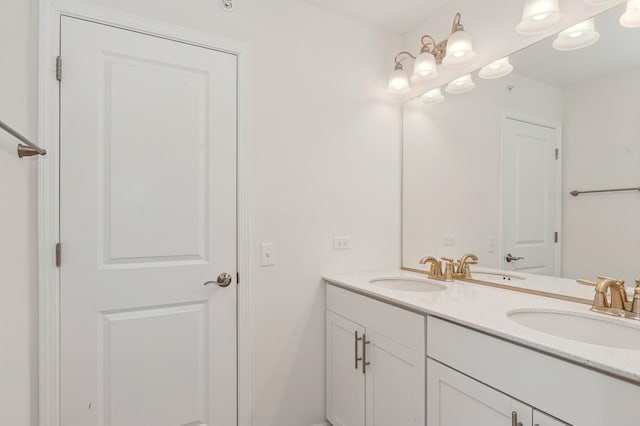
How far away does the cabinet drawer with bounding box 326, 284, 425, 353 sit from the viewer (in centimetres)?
135

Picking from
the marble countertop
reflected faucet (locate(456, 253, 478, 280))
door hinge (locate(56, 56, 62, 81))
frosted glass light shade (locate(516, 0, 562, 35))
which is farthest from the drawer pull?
door hinge (locate(56, 56, 62, 81))

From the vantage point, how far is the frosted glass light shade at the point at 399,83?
2133mm

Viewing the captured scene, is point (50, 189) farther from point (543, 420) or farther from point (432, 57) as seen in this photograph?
point (432, 57)

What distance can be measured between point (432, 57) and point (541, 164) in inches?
34.8

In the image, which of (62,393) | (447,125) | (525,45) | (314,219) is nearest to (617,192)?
(525,45)

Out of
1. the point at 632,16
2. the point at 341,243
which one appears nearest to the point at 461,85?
the point at 632,16

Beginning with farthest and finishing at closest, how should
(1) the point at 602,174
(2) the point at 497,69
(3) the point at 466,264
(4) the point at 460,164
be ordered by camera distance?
(4) the point at 460,164 → (3) the point at 466,264 → (2) the point at 497,69 → (1) the point at 602,174

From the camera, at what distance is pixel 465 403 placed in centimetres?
114

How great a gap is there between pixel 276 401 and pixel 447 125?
1881 mm

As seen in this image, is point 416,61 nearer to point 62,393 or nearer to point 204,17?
point 204,17

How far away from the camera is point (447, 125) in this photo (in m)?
2.08

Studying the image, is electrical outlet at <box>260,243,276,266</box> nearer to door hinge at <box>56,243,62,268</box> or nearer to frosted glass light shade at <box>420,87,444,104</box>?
door hinge at <box>56,243,62,268</box>

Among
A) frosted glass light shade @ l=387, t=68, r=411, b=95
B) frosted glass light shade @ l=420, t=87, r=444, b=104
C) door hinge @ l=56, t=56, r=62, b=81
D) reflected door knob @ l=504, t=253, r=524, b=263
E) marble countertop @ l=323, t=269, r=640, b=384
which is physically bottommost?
marble countertop @ l=323, t=269, r=640, b=384

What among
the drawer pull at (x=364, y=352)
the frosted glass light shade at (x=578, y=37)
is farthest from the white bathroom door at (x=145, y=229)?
the frosted glass light shade at (x=578, y=37)
